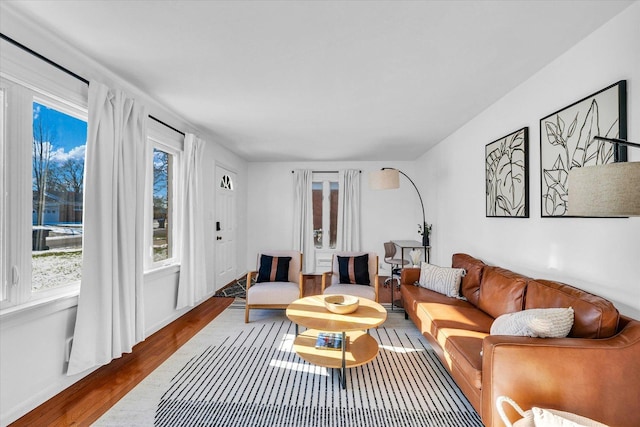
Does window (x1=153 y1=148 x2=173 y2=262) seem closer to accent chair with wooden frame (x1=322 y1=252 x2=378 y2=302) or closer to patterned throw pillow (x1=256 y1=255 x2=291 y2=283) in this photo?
patterned throw pillow (x1=256 y1=255 x2=291 y2=283)

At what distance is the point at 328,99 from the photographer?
10.0ft

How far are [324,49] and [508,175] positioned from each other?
2.12 m

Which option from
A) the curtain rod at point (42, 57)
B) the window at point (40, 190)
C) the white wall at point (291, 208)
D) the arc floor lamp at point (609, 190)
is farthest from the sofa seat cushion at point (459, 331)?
the white wall at point (291, 208)

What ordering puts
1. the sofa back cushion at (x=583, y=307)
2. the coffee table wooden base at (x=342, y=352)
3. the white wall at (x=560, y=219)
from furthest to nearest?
the coffee table wooden base at (x=342, y=352) < the white wall at (x=560, y=219) < the sofa back cushion at (x=583, y=307)

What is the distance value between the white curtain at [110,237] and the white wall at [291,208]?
12.7ft

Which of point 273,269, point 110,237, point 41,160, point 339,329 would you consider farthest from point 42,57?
point 273,269

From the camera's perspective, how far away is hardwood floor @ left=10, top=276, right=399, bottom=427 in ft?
6.29

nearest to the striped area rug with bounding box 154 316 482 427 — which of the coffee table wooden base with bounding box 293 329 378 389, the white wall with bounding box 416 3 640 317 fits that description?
the coffee table wooden base with bounding box 293 329 378 389

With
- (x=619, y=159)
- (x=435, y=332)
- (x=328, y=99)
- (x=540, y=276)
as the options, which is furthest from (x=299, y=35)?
(x=540, y=276)

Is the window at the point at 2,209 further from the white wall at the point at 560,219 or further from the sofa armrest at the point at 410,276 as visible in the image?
the white wall at the point at 560,219

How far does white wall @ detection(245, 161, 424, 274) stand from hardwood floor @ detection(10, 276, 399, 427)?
318cm

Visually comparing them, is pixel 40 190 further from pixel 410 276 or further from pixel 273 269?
pixel 410 276

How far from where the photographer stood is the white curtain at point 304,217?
21.2 ft

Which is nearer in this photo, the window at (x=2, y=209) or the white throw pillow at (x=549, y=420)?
the white throw pillow at (x=549, y=420)
